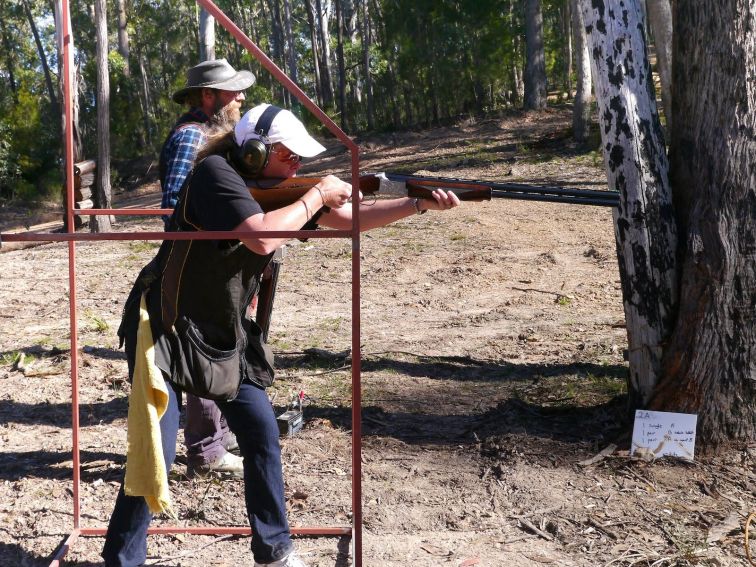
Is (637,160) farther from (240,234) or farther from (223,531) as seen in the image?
(223,531)

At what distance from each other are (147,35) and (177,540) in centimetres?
4370

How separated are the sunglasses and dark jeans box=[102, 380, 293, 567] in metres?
0.86

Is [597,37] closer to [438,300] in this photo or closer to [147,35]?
[438,300]

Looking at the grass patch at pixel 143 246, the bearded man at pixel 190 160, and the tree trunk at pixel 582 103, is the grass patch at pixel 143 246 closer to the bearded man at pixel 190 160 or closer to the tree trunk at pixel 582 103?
the bearded man at pixel 190 160

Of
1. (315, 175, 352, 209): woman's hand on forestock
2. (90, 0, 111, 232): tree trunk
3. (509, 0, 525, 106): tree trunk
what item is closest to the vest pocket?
(315, 175, 352, 209): woman's hand on forestock

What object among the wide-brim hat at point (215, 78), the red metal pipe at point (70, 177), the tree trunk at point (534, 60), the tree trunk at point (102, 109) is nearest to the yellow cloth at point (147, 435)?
the red metal pipe at point (70, 177)

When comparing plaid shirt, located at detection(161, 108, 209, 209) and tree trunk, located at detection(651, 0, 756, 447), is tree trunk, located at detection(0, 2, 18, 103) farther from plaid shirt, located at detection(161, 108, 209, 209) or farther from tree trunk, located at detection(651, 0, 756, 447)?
tree trunk, located at detection(651, 0, 756, 447)

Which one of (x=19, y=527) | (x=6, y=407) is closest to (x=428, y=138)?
(x=6, y=407)

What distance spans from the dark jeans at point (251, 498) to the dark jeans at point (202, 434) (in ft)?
4.04

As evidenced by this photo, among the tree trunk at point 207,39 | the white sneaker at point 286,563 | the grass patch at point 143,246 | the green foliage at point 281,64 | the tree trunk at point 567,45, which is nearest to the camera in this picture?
the white sneaker at point 286,563

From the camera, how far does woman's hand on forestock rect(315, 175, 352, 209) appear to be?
3.01 metres

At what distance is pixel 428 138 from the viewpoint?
21.9 meters

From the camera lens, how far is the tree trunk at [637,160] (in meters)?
4.38

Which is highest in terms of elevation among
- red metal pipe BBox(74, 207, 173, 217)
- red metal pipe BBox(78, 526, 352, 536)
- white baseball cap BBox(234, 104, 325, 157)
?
white baseball cap BBox(234, 104, 325, 157)
